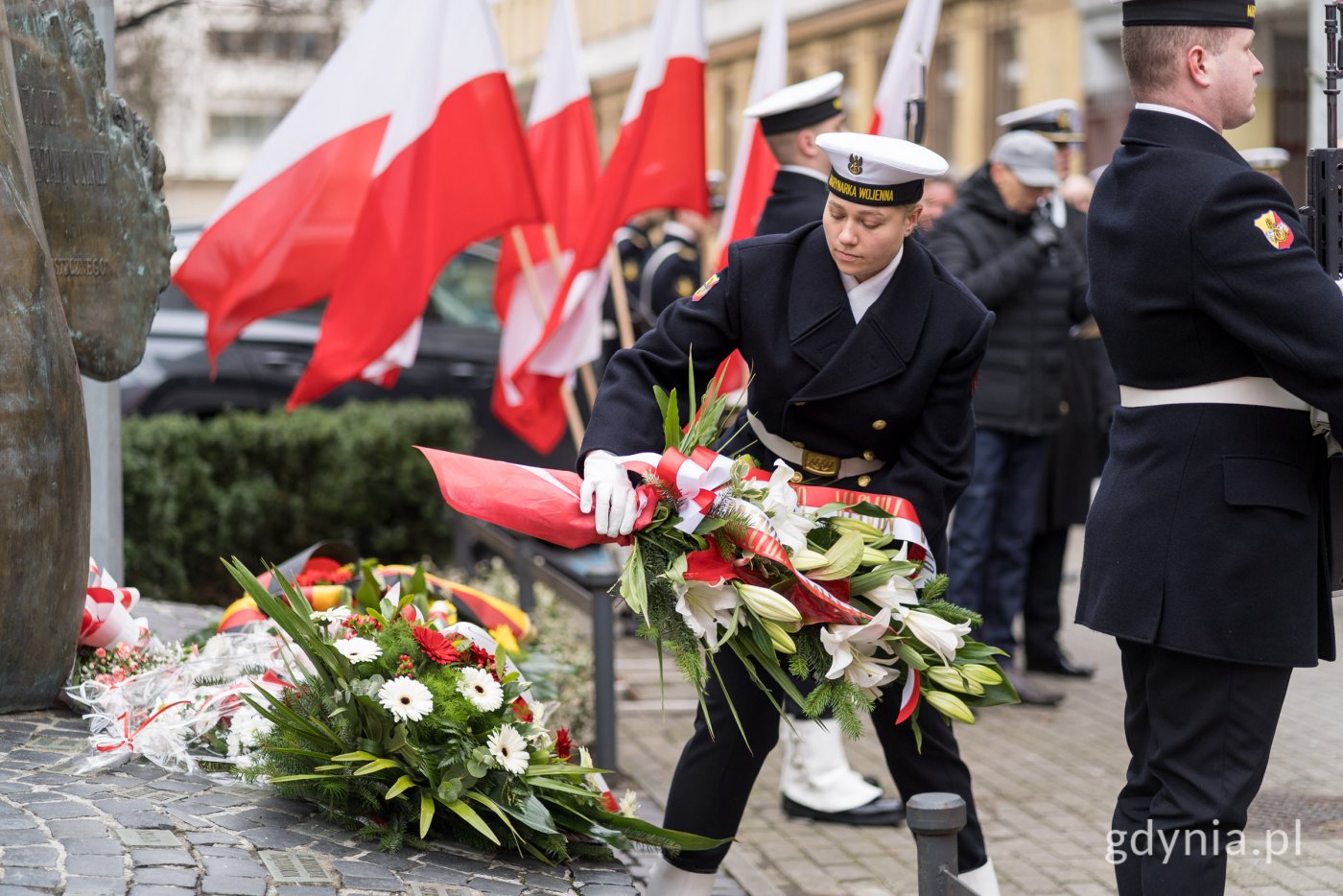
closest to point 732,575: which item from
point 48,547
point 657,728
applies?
point 48,547

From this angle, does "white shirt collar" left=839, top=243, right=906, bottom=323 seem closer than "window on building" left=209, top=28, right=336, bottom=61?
Yes

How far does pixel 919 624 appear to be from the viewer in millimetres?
3562

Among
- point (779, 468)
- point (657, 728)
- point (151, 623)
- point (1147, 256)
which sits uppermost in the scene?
point (1147, 256)

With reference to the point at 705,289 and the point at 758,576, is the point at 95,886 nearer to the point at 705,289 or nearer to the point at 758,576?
the point at 758,576

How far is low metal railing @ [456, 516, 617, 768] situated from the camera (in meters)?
5.66

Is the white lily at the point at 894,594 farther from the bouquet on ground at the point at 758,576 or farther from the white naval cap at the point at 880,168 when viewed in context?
the white naval cap at the point at 880,168

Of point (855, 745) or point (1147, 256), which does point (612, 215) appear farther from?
point (1147, 256)

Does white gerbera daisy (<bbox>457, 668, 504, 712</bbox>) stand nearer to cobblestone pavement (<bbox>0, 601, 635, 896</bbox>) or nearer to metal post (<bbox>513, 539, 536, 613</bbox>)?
cobblestone pavement (<bbox>0, 601, 635, 896</bbox>)

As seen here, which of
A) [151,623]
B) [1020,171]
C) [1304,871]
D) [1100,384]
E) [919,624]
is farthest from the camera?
[1100,384]

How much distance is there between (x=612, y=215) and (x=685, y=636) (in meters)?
3.62

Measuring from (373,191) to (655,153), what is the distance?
1.33m

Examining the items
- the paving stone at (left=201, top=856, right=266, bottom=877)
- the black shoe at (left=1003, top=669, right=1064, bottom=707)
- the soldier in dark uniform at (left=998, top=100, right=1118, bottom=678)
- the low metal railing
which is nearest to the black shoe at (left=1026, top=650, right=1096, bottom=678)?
the soldier in dark uniform at (left=998, top=100, right=1118, bottom=678)

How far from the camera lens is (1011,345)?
705 centimetres

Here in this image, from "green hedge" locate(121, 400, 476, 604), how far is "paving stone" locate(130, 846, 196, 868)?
4581 mm
